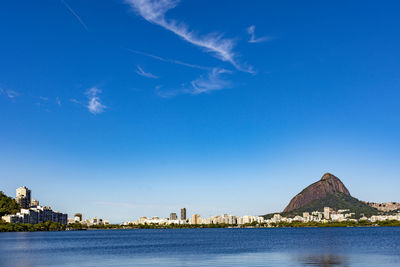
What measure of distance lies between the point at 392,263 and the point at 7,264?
48.5 m

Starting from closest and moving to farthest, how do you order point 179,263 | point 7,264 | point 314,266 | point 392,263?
point 314,266
point 392,263
point 179,263
point 7,264

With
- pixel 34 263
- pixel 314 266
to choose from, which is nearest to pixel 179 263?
pixel 314 266

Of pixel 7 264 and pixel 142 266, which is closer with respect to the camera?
pixel 142 266

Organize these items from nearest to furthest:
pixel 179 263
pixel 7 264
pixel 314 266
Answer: pixel 314 266
pixel 179 263
pixel 7 264

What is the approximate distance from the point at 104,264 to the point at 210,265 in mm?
14269

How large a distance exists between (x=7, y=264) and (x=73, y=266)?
10.4m

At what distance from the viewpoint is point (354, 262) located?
48.5 m

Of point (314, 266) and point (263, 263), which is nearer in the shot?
point (314, 266)

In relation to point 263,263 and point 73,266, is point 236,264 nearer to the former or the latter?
point 263,263

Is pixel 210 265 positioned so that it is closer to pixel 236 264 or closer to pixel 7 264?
pixel 236 264

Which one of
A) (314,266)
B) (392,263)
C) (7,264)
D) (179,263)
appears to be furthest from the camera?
(7,264)

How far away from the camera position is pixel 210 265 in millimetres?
48312

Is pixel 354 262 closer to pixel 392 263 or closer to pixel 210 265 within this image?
pixel 392 263

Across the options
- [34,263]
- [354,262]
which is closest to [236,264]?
[354,262]
